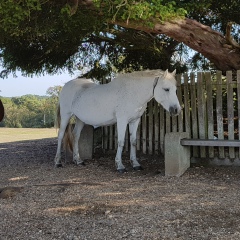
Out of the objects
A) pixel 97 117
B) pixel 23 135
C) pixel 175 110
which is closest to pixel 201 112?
pixel 175 110

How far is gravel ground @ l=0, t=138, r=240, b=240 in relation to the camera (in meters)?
3.56

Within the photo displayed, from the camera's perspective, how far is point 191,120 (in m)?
7.75

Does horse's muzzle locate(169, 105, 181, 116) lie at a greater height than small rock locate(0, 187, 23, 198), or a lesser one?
greater

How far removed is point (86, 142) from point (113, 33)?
10.1 feet

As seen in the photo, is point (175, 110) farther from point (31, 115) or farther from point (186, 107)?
point (31, 115)

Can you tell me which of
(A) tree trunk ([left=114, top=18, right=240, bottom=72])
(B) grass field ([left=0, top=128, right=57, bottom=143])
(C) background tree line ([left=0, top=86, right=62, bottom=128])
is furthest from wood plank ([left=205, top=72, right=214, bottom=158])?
(C) background tree line ([left=0, top=86, right=62, bottom=128])

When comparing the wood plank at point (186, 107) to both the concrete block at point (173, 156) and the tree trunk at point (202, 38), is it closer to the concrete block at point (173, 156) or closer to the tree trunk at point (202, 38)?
the tree trunk at point (202, 38)

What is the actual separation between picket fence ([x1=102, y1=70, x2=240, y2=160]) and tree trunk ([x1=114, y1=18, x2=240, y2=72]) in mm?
465

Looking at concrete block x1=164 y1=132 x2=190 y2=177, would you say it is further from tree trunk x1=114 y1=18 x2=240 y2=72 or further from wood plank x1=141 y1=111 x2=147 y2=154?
tree trunk x1=114 y1=18 x2=240 y2=72

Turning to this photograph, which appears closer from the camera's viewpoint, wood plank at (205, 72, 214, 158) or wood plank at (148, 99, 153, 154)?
wood plank at (205, 72, 214, 158)

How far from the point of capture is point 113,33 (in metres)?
9.66

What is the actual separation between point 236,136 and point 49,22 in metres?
4.77

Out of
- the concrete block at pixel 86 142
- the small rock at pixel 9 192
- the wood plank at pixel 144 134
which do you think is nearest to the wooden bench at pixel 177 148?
the wood plank at pixel 144 134

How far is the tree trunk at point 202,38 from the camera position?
730 cm
